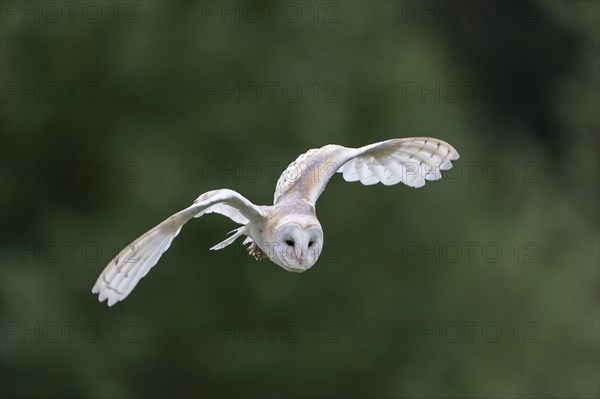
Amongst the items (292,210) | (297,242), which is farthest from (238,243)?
(297,242)

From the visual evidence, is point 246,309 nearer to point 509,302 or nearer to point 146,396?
point 146,396

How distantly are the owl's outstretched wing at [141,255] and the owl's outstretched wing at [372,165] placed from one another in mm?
573

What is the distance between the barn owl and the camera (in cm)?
574

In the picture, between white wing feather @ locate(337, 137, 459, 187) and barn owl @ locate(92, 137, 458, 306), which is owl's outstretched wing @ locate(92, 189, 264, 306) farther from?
white wing feather @ locate(337, 137, 459, 187)

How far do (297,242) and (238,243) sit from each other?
8.69 meters

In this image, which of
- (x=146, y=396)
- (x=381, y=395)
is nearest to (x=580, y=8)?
(x=381, y=395)

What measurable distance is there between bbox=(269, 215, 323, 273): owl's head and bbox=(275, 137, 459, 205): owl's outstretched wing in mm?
360

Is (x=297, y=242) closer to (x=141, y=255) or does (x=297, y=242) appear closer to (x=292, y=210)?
(x=292, y=210)

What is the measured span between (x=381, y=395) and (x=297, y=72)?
12.0 feet

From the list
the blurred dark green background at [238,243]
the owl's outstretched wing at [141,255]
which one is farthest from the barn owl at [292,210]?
the blurred dark green background at [238,243]

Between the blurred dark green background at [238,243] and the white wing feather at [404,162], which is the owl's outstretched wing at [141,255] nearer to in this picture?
the white wing feather at [404,162]

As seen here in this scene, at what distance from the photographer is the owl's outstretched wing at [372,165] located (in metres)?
6.57

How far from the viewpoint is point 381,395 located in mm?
14820

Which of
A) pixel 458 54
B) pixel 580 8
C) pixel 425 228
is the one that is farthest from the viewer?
pixel 458 54
